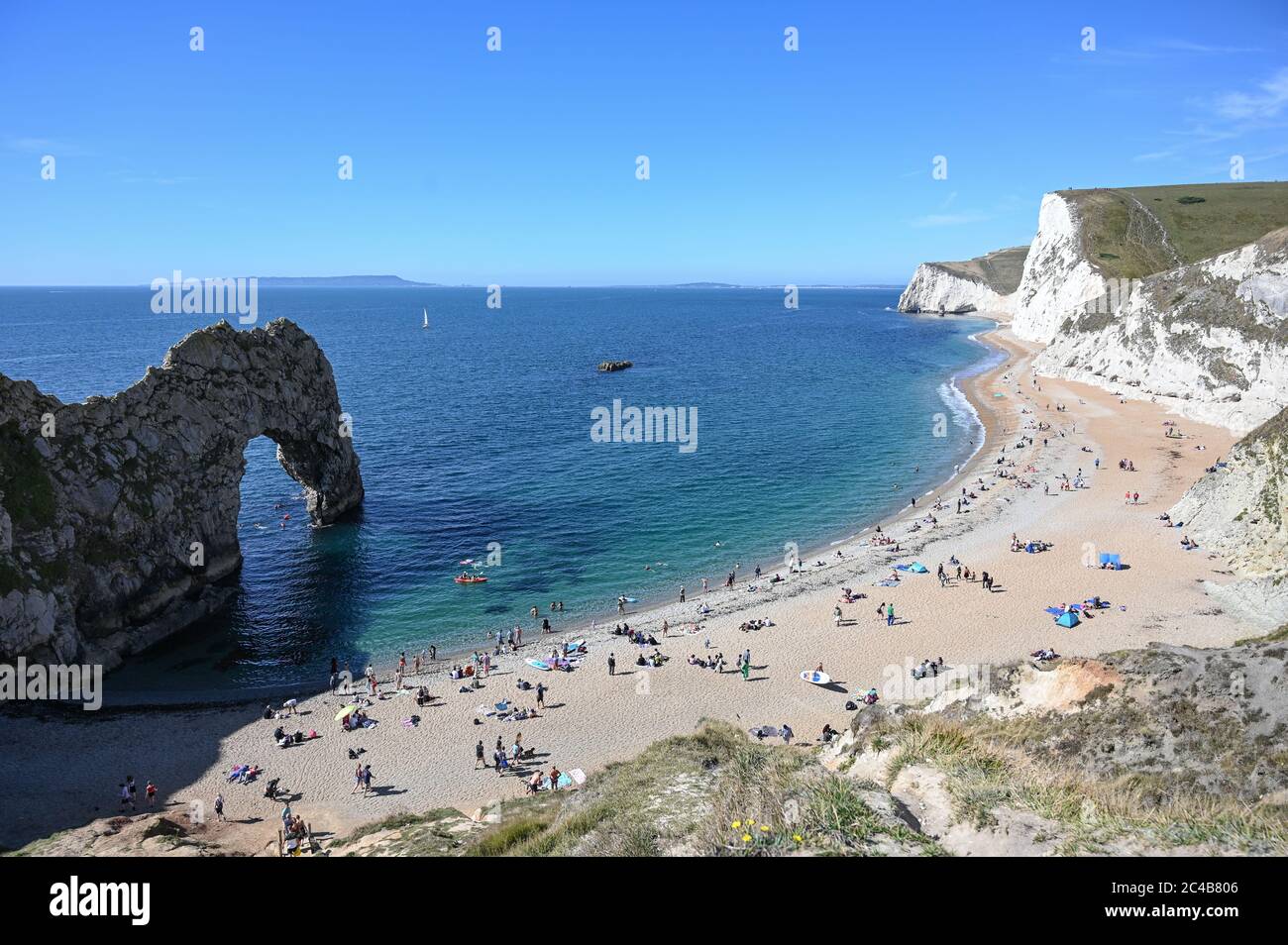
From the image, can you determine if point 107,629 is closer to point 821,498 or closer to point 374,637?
point 374,637

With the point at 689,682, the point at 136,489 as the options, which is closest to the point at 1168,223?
the point at 689,682

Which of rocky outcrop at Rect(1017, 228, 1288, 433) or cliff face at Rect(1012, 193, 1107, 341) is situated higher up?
cliff face at Rect(1012, 193, 1107, 341)

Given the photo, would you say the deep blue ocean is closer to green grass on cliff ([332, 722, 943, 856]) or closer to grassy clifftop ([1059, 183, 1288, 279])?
green grass on cliff ([332, 722, 943, 856])

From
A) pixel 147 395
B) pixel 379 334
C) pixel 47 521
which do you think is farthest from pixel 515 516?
pixel 379 334

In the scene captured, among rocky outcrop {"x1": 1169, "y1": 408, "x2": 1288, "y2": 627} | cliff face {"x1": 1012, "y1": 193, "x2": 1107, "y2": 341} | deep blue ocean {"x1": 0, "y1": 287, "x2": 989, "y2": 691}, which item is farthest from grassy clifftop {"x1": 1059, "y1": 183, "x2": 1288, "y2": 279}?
rocky outcrop {"x1": 1169, "y1": 408, "x2": 1288, "y2": 627}

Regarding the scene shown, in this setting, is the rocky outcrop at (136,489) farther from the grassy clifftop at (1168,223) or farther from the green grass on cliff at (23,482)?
the grassy clifftop at (1168,223)

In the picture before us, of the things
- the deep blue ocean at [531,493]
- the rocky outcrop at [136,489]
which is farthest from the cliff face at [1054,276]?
the rocky outcrop at [136,489]
